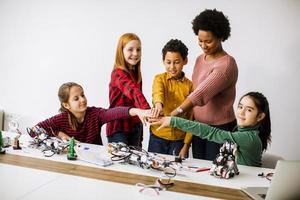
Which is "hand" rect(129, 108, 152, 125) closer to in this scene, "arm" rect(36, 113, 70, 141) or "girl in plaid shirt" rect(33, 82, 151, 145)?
"girl in plaid shirt" rect(33, 82, 151, 145)

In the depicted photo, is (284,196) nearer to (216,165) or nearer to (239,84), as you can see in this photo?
(216,165)

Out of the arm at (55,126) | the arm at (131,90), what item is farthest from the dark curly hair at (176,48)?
the arm at (55,126)

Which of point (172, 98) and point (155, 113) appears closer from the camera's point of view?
point (155, 113)

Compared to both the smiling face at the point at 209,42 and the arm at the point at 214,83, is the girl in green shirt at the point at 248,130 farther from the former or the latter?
the smiling face at the point at 209,42

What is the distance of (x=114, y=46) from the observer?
9.68 ft

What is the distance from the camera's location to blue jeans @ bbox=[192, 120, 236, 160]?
2.35 m

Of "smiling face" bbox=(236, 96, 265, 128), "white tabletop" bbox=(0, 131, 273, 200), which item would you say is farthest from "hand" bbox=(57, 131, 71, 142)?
"smiling face" bbox=(236, 96, 265, 128)

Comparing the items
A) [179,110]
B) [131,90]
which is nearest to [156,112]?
[179,110]

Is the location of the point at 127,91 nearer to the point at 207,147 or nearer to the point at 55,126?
the point at 55,126

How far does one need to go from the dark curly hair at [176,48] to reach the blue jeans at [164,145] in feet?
2.22

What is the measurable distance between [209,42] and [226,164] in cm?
113

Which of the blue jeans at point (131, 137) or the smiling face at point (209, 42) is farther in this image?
the blue jeans at point (131, 137)

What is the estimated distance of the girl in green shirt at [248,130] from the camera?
1.90 m

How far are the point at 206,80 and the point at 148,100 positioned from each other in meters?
0.68
